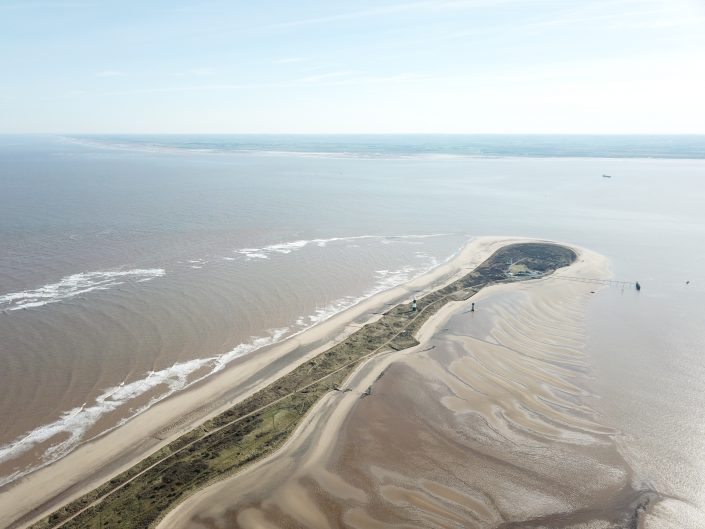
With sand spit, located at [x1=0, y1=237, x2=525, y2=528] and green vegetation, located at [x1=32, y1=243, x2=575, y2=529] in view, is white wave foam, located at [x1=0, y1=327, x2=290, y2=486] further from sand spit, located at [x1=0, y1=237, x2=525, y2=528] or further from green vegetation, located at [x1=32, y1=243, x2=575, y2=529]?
green vegetation, located at [x1=32, y1=243, x2=575, y2=529]

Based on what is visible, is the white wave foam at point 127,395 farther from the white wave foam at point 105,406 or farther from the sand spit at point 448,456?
the sand spit at point 448,456

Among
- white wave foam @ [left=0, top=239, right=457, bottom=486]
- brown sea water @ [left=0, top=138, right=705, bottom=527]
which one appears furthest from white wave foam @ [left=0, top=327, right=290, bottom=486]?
brown sea water @ [left=0, top=138, right=705, bottom=527]

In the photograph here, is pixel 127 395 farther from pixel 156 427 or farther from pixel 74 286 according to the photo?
pixel 74 286

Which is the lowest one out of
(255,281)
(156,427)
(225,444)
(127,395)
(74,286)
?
(156,427)

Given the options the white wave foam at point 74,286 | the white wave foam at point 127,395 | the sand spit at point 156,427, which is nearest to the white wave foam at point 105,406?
the white wave foam at point 127,395

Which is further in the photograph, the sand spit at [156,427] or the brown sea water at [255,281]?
→ the brown sea water at [255,281]

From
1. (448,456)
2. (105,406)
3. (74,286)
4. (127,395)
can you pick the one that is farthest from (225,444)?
(74,286)
